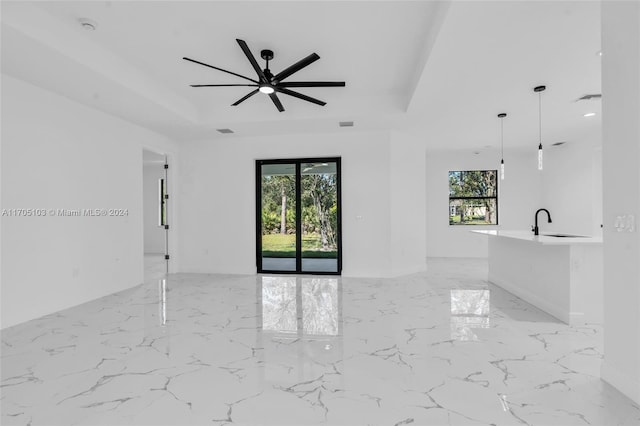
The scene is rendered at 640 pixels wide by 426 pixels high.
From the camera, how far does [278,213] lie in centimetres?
629

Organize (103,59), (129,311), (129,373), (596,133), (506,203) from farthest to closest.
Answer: (506,203)
(596,133)
(129,311)
(103,59)
(129,373)

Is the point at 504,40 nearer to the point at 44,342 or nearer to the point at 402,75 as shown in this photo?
the point at 402,75

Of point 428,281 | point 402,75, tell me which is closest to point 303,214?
point 428,281

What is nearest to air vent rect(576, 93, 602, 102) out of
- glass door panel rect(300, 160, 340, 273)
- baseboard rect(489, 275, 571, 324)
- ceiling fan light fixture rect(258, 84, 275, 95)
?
baseboard rect(489, 275, 571, 324)

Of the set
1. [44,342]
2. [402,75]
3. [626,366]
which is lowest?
[44,342]

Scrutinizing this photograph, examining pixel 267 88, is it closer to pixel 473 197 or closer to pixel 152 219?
pixel 473 197

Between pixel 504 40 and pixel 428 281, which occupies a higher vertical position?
pixel 504 40

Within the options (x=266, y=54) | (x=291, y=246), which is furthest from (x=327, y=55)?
(x=291, y=246)

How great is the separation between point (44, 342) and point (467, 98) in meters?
5.28

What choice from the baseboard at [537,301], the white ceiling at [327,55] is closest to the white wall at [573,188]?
the white ceiling at [327,55]

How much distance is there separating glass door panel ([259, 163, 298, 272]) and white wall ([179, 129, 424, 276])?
0.21m

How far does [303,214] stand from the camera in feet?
20.3

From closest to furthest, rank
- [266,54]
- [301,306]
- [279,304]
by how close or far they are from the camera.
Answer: [266,54], [301,306], [279,304]

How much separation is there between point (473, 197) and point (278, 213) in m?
5.08
